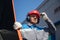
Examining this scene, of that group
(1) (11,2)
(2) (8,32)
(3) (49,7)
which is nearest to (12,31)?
(2) (8,32)

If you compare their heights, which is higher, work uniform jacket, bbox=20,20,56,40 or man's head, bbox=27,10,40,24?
man's head, bbox=27,10,40,24

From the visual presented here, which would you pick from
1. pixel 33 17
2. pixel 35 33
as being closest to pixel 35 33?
pixel 35 33

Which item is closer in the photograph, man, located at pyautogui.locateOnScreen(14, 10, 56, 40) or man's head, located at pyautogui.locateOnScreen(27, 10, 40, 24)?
man, located at pyautogui.locateOnScreen(14, 10, 56, 40)

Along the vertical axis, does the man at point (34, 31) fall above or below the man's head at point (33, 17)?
below

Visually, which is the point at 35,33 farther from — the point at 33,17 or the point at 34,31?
the point at 33,17

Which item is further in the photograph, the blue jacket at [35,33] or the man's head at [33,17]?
the man's head at [33,17]

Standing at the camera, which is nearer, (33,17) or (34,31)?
(34,31)

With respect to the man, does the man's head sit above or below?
above

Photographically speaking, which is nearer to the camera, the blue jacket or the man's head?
the blue jacket

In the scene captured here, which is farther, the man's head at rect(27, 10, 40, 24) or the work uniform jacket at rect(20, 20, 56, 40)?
the man's head at rect(27, 10, 40, 24)

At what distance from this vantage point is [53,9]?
553 centimetres

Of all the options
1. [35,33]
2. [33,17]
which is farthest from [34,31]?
[33,17]

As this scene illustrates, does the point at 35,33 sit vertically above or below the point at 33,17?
below

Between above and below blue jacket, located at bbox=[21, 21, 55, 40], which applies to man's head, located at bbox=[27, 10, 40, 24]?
above
